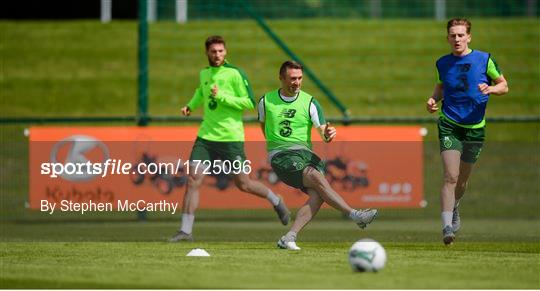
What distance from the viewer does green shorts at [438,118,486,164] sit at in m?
13.9

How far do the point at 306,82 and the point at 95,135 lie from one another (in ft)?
29.4

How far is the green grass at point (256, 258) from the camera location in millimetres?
10383

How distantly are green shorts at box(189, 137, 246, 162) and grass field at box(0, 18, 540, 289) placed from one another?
954mm

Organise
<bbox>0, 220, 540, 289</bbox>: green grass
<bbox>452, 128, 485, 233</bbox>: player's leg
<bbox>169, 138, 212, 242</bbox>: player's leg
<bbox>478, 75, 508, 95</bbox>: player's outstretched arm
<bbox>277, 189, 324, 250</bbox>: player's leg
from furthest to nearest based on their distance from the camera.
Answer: <bbox>169, 138, 212, 242</bbox>: player's leg
<bbox>452, 128, 485, 233</bbox>: player's leg
<bbox>277, 189, 324, 250</bbox>: player's leg
<bbox>478, 75, 508, 95</bbox>: player's outstretched arm
<bbox>0, 220, 540, 289</bbox>: green grass

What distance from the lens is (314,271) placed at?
36.4 ft

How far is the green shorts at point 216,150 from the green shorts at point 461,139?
2739 millimetres

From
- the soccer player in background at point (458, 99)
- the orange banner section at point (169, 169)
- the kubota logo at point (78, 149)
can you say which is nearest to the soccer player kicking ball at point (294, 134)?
the soccer player in background at point (458, 99)

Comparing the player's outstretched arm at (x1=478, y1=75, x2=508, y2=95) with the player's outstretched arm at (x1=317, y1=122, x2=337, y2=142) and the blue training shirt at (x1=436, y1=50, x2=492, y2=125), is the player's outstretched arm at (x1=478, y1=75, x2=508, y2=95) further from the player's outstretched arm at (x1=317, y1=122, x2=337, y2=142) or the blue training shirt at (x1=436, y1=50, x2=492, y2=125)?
the player's outstretched arm at (x1=317, y1=122, x2=337, y2=142)

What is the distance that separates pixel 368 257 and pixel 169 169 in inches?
311

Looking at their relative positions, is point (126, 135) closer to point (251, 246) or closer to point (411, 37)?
point (251, 246)

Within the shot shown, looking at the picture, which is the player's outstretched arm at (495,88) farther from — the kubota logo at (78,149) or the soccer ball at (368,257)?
the kubota logo at (78,149)

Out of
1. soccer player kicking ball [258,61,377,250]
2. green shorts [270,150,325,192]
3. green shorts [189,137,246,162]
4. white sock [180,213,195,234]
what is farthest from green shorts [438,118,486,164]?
white sock [180,213,195,234]

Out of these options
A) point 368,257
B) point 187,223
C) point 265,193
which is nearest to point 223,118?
point 265,193

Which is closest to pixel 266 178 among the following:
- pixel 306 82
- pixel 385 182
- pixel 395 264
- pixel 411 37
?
pixel 385 182
